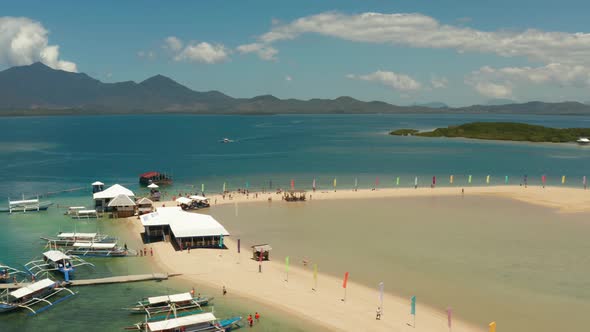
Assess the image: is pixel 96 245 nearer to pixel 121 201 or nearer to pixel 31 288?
pixel 31 288

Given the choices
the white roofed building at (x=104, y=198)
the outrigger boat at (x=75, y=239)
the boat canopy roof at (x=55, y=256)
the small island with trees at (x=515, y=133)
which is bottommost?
the outrigger boat at (x=75, y=239)

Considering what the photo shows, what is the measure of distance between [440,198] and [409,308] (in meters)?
38.9

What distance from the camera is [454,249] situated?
138ft

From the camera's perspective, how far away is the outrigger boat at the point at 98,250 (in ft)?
130

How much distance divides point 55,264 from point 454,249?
32.9m

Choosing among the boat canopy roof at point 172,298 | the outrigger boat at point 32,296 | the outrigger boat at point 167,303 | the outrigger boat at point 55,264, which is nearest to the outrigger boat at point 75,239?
the outrigger boat at point 55,264

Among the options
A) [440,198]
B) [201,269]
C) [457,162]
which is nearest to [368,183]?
[440,198]

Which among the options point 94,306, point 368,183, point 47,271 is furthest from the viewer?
point 368,183

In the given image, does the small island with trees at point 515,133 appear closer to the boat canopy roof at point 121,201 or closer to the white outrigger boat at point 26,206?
the boat canopy roof at point 121,201

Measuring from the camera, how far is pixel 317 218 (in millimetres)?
54031

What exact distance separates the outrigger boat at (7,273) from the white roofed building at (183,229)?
11.5 meters

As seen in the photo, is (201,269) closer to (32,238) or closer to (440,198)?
(32,238)

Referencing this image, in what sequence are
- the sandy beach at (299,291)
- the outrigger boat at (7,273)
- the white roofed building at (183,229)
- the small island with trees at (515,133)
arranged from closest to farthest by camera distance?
the sandy beach at (299,291), the outrigger boat at (7,273), the white roofed building at (183,229), the small island with trees at (515,133)

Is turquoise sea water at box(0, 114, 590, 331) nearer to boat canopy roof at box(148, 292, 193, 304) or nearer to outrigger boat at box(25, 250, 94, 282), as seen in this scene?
outrigger boat at box(25, 250, 94, 282)
